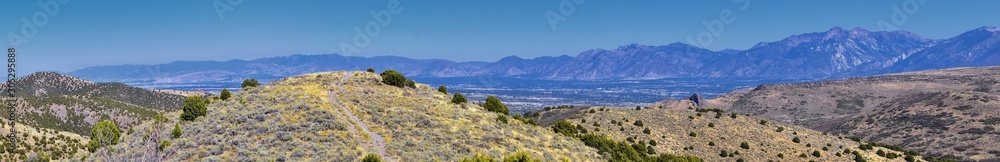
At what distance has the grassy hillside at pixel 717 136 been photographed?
223 feet

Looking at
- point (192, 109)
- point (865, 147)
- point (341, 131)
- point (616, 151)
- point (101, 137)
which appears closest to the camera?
point (101, 137)

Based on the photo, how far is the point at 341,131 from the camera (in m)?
38.2

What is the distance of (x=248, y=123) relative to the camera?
39500mm

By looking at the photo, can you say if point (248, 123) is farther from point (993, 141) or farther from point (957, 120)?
point (957, 120)

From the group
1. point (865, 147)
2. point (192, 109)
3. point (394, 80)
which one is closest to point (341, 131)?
point (192, 109)

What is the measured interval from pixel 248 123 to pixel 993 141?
114m

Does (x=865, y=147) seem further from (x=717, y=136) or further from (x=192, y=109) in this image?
(x=192, y=109)

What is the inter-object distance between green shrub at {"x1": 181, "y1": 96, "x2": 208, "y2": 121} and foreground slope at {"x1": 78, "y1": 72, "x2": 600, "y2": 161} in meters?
0.63

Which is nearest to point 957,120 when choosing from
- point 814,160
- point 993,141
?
point 993,141

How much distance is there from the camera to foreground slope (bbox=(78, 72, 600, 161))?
3391 centimetres

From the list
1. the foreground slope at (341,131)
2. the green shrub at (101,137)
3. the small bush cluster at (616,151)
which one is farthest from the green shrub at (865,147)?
the green shrub at (101,137)

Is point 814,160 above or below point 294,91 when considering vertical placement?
below

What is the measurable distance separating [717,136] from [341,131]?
50108 mm

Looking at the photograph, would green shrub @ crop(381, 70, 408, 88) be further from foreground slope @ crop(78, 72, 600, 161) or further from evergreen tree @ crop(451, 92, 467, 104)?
evergreen tree @ crop(451, 92, 467, 104)
